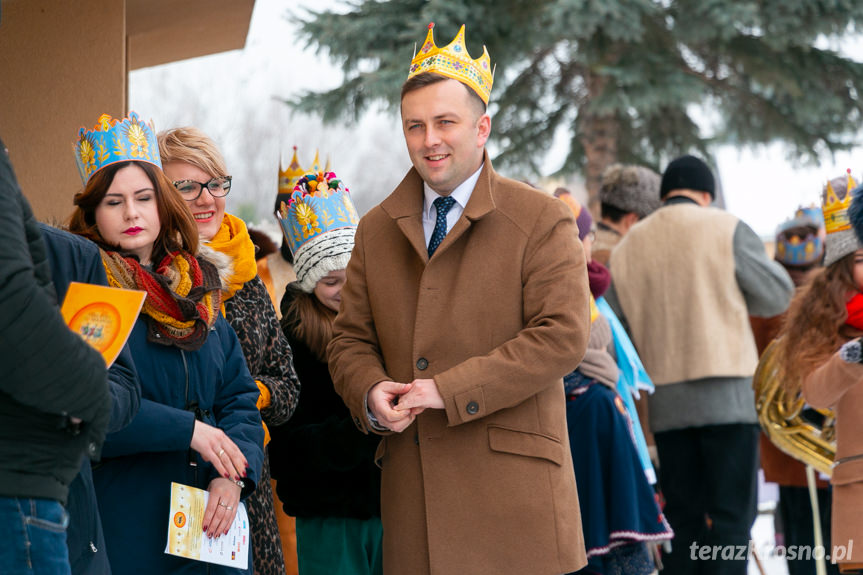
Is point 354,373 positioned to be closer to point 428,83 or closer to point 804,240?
point 428,83

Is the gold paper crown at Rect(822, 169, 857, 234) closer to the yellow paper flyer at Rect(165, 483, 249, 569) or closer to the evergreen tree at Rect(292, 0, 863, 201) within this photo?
the yellow paper flyer at Rect(165, 483, 249, 569)

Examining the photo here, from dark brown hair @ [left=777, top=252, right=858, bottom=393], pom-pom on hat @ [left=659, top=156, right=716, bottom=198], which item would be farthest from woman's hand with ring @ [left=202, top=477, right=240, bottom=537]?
pom-pom on hat @ [left=659, top=156, right=716, bottom=198]

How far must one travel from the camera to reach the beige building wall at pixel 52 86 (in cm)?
502

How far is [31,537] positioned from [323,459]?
5.63ft

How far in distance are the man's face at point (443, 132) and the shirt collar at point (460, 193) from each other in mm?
20

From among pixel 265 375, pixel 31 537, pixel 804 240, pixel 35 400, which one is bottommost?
pixel 31 537

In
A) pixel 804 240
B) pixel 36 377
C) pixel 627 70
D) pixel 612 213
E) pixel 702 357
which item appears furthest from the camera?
pixel 627 70

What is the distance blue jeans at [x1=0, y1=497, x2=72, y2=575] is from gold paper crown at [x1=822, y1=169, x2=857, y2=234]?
11.2 ft

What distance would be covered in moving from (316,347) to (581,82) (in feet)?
32.4

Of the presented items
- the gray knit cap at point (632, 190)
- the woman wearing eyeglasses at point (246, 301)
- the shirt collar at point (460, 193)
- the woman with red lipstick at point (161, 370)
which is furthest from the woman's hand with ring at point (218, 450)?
the gray knit cap at point (632, 190)

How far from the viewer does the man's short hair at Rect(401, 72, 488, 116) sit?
10.6 feet

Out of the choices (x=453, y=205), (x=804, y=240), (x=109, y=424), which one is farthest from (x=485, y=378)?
(x=804, y=240)

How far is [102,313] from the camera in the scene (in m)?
2.22

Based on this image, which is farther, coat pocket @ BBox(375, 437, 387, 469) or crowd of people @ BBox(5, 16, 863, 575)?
coat pocket @ BBox(375, 437, 387, 469)
